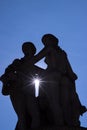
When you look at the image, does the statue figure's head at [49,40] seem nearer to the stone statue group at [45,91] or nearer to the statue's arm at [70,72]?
the stone statue group at [45,91]

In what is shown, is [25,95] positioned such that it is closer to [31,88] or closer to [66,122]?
[31,88]

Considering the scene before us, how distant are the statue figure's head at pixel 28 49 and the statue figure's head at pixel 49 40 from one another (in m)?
0.40

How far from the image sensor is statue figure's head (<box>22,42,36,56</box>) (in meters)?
13.4

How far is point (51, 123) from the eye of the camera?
1211 centimetres

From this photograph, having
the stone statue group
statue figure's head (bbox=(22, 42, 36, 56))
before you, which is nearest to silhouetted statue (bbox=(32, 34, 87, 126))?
the stone statue group

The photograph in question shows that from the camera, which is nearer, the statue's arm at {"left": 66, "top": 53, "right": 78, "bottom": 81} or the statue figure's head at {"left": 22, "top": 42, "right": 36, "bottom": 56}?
the statue's arm at {"left": 66, "top": 53, "right": 78, "bottom": 81}

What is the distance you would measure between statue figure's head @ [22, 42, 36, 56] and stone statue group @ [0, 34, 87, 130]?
27cm

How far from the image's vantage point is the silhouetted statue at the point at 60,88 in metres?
12.0

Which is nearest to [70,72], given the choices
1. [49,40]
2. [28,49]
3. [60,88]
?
[60,88]

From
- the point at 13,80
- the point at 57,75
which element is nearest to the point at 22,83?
the point at 13,80

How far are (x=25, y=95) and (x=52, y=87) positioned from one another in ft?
2.75

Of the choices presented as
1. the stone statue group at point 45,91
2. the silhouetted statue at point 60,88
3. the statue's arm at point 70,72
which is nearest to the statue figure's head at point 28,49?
the stone statue group at point 45,91

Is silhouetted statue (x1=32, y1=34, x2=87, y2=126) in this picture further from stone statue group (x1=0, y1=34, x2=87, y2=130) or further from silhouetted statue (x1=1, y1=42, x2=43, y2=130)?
silhouetted statue (x1=1, y1=42, x2=43, y2=130)

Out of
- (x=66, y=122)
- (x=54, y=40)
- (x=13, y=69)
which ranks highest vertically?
(x=54, y=40)
